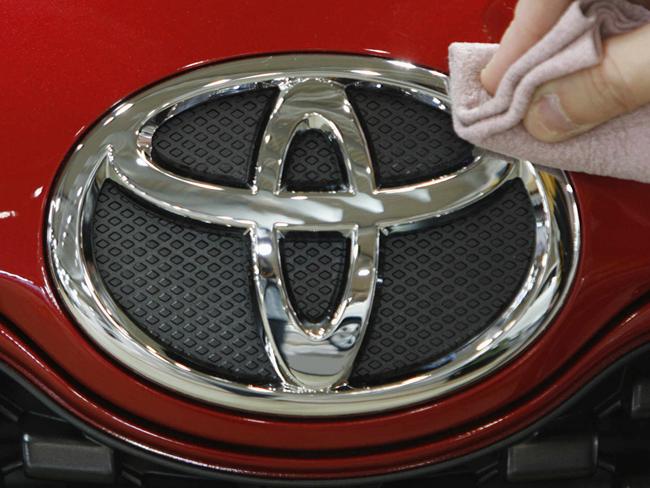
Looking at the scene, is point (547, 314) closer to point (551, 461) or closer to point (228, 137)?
point (551, 461)

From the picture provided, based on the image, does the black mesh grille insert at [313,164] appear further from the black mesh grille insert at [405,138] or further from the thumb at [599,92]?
the thumb at [599,92]

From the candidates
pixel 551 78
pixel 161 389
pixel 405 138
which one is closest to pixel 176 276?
pixel 161 389

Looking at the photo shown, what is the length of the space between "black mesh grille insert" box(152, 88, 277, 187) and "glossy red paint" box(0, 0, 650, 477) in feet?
0.14

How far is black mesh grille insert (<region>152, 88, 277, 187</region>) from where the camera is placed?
2.33ft

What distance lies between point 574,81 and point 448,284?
7.8 inches

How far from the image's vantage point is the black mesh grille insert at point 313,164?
70 cm

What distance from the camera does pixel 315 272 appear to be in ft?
2.33

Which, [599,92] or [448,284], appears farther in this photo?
[448,284]

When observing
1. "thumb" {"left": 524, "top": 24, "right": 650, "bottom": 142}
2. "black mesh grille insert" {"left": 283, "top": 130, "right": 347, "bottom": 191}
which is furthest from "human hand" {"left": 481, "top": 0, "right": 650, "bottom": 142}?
A: "black mesh grille insert" {"left": 283, "top": 130, "right": 347, "bottom": 191}

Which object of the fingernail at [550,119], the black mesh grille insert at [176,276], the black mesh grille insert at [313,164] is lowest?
the black mesh grille insert at [176,276]

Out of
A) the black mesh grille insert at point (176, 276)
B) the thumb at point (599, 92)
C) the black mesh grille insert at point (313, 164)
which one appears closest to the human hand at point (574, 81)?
the thumb at point (599, 92)

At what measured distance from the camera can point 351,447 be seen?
755mm

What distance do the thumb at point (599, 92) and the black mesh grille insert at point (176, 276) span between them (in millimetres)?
258

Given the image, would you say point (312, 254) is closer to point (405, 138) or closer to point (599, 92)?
point (405, 138)
